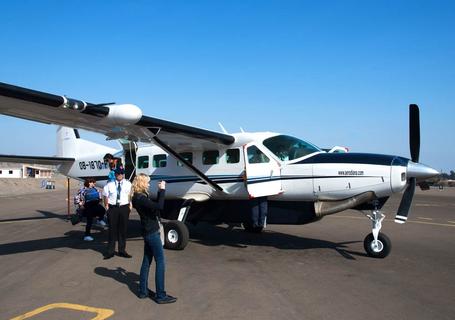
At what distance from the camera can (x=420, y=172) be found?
8.27 m

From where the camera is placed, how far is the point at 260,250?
9.32 metres

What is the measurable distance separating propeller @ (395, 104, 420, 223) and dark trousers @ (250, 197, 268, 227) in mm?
2965

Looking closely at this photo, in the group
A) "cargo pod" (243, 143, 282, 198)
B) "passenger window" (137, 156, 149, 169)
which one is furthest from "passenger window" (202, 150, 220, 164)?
"passenger window" (137, 156, 149, 169)

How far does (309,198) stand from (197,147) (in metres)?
3.29

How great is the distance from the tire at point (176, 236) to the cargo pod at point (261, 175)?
1.79 meters

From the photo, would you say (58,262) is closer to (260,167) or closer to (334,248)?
(260,167)

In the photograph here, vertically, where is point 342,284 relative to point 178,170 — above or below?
below

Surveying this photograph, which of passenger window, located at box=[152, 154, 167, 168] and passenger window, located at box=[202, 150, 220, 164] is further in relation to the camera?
passenger window, located at box=[152, 154, 167, 168]

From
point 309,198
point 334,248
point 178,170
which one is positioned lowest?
point 334,248

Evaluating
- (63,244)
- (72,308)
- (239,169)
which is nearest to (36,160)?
(63,244)

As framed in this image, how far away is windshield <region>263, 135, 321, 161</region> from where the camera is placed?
9.67 metres

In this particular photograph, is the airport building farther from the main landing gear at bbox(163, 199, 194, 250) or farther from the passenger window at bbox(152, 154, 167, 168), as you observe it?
the main landing gear at bbox(163, 199, 194, 250)

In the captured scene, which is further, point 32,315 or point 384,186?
point 384,186

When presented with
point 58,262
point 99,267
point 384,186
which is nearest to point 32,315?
point 99,267
